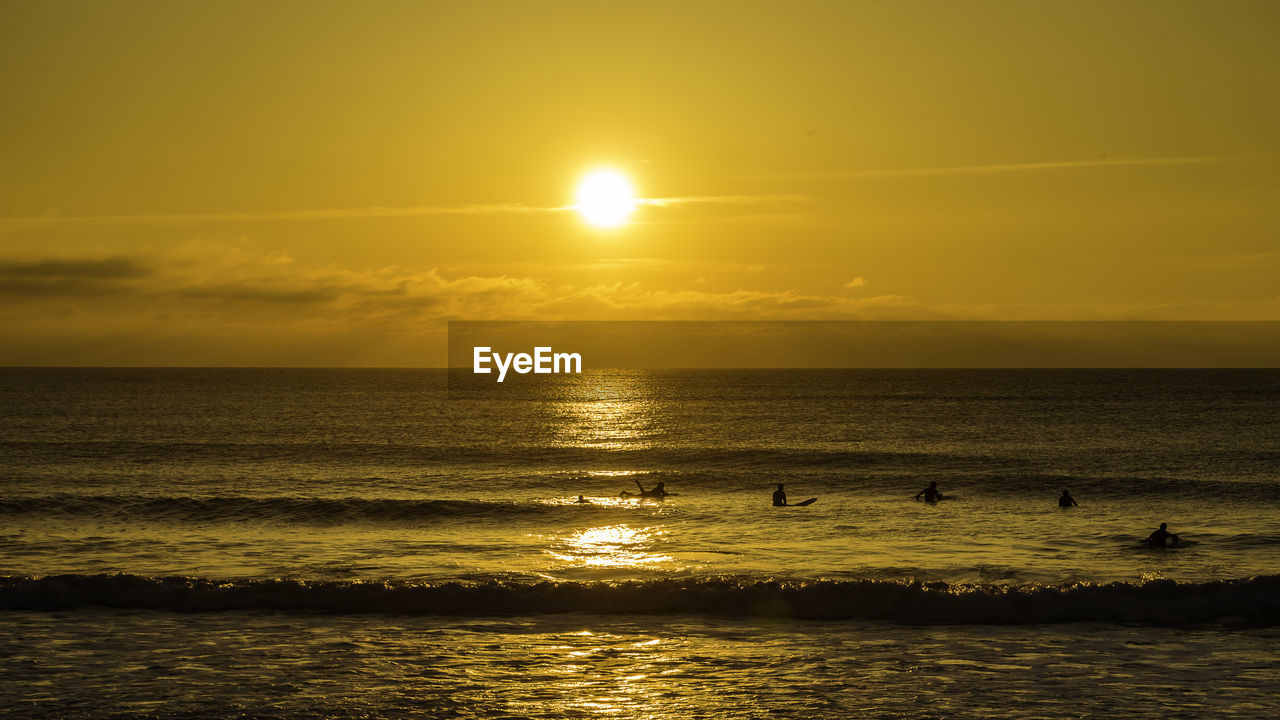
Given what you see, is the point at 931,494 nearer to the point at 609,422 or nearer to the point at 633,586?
the point at 633,586

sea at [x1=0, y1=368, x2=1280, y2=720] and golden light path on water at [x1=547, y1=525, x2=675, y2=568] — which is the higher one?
sea at [x1=0, y1=368, x2=1280, y2=720]

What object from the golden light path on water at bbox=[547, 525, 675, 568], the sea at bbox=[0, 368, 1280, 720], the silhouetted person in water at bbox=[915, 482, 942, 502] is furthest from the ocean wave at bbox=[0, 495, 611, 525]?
the silhouetted person in water at bbox=[915, 482, 942, 502]

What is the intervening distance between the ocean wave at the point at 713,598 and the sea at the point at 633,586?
75mm

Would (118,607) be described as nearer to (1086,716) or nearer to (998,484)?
(1086,716)

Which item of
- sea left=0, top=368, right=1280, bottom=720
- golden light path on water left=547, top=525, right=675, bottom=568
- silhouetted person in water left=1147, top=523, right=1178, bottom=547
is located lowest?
golden light path on water left=547, top=525, right=675, bottom=568

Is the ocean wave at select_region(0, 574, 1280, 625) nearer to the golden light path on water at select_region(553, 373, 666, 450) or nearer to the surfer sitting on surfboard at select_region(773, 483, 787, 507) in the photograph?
the surfer sitting on surfboard at select_region(773, 483, 787, 507)

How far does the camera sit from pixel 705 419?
100562 millimetres

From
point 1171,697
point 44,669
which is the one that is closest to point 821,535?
point 1171,697

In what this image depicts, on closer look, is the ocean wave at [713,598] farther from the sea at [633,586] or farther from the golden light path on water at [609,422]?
the golden light path on water at [609,422]

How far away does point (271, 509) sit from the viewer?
3669 cm

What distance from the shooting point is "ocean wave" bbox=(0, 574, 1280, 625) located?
1895 centimetres

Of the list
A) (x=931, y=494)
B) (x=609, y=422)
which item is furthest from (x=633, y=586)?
(x=609, y=422)

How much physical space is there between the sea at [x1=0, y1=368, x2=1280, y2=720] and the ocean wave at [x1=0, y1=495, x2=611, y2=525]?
0.82 feet

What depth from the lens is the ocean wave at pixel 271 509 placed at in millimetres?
34719
